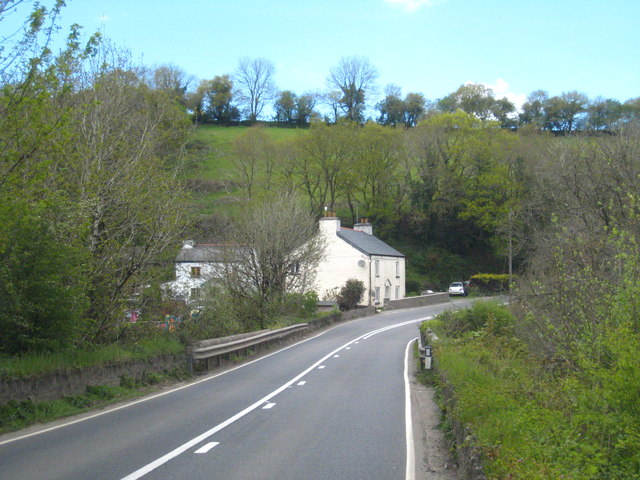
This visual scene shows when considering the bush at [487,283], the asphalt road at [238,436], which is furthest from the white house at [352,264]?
the asphalt road at [238,436]

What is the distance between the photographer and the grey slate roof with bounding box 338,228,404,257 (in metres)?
53.8

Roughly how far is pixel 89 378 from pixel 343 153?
55098 mm

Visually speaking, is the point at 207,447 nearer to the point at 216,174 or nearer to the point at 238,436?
the point at 238,436

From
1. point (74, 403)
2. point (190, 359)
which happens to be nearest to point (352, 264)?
point (190, 359)

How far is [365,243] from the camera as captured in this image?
57.0m

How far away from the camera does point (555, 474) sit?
5.42 meters

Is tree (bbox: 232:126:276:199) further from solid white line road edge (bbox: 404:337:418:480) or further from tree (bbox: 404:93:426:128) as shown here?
tree (bbox: 404:93:426:128)

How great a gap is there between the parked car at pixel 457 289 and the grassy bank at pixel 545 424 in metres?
49.1

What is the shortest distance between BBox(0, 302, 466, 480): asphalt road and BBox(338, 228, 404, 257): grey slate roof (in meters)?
36.0

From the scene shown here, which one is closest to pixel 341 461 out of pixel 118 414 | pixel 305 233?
pixel 118 414

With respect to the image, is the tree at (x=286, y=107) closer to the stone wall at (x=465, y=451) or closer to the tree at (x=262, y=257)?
the tree at (x=262, y=257)

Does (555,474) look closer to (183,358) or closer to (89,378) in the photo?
(89,378)

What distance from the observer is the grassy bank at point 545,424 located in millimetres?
5648

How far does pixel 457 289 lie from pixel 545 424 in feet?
184
